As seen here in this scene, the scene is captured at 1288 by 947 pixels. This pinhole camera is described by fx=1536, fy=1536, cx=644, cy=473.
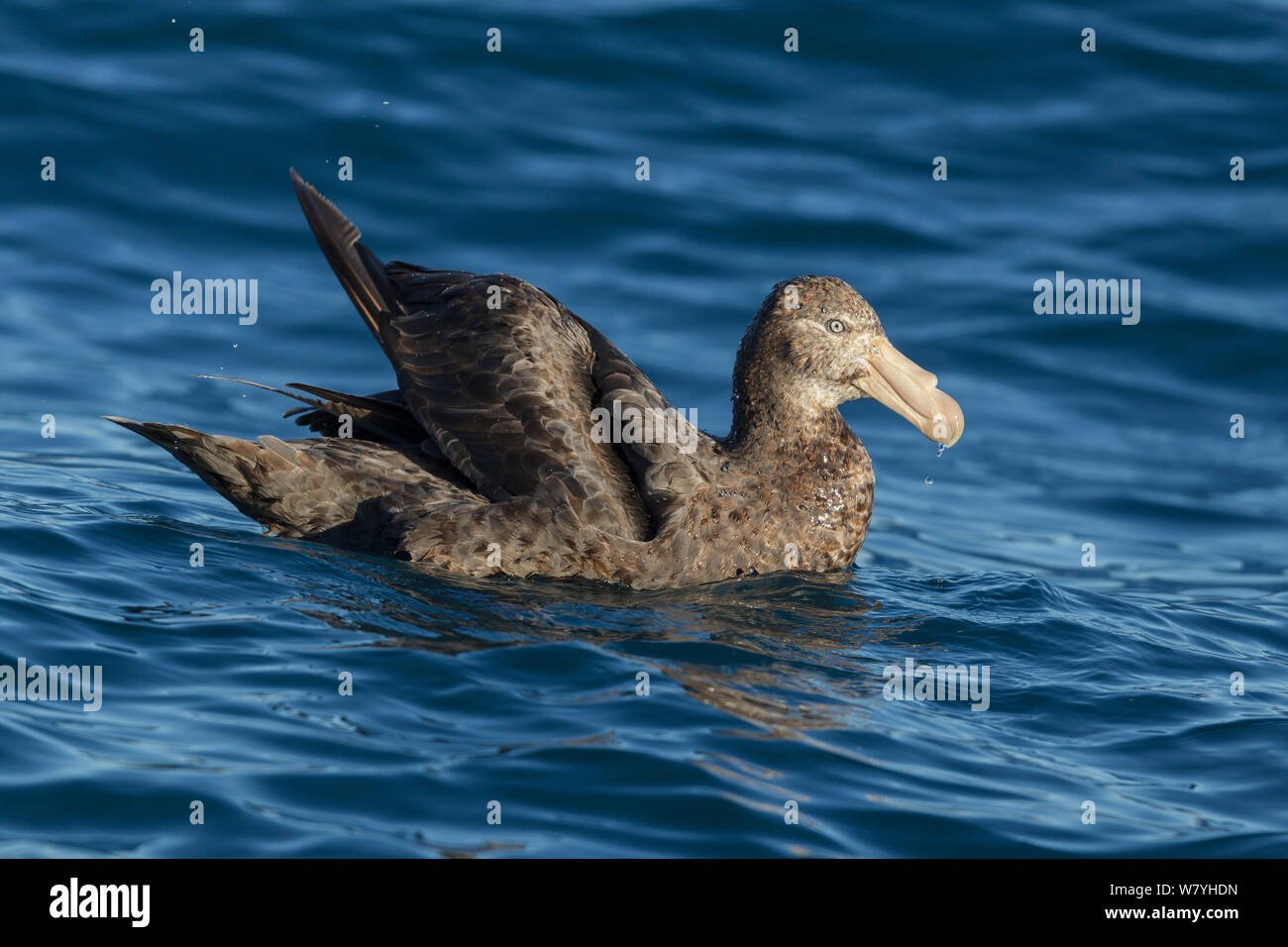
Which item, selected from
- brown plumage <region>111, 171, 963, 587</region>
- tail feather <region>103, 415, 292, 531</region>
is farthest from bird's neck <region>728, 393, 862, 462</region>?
tail feather <region>103, 415, 292, 531</region>

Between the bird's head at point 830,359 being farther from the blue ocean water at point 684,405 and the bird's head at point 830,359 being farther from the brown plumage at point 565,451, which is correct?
the blue ocean water at point 684,405

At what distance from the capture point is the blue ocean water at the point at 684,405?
16.7 ft

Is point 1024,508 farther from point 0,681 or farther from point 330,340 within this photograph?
point 0,681

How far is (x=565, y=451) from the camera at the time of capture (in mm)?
7035

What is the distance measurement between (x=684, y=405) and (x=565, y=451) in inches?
168

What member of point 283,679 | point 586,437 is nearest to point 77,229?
point 586,437

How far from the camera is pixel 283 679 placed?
5785mm

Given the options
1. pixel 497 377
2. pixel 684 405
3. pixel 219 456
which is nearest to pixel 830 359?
pixel 497 377

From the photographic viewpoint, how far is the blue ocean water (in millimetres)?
5102

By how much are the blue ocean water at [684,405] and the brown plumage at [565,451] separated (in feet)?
0.73

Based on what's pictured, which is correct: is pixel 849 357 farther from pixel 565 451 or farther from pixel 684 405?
pixel 684 405

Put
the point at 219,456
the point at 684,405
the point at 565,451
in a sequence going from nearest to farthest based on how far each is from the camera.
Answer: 1. the point at 565,451
2. the point at 219,456
3. the point at 684,405

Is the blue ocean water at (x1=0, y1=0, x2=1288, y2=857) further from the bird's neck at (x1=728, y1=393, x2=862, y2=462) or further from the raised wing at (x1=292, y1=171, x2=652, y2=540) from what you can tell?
the bird's neck at (x1=728, y1=393, x2=862, y2=462)

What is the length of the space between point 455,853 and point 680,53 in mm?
10930
